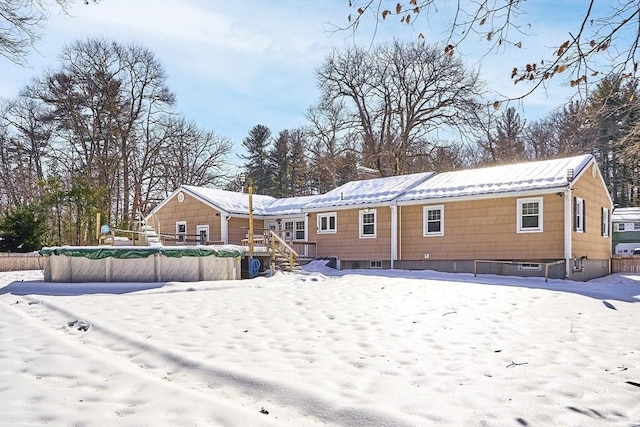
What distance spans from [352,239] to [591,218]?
871cm

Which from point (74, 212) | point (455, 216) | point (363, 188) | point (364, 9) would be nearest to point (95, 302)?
point (364, 9)

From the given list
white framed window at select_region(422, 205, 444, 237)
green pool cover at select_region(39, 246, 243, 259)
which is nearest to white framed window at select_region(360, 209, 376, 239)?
white framed window at select_region(422, 205, 444, 237)

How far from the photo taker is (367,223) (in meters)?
19.1

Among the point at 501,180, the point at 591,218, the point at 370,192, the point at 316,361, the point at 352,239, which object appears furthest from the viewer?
the point at 370,192

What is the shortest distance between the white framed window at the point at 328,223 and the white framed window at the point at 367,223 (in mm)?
1298

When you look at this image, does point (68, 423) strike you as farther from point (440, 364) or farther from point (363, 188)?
point (363, 188)

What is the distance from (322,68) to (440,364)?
96.6 feet

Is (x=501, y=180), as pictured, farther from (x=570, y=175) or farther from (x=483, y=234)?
(x=570, y=175)

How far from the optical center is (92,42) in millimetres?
27953

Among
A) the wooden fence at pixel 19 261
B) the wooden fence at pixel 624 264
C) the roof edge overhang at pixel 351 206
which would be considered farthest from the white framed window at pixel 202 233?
the wooden fence at pixel 624 264

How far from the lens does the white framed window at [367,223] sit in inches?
746

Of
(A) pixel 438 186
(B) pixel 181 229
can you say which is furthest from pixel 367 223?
(B) pixel 181 229

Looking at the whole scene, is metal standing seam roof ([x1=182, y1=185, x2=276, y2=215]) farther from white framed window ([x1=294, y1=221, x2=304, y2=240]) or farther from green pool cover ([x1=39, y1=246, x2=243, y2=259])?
green pool cover ([x1=39, y1=246, x2=243, y2=259])

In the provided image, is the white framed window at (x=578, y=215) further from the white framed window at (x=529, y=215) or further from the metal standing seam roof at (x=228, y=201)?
the metal standing seam roof at (x=228, y=201)
